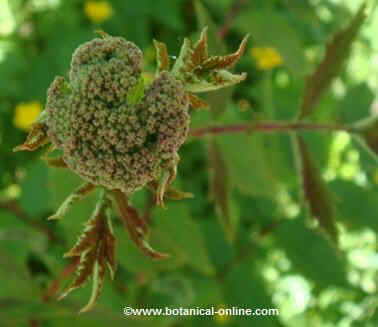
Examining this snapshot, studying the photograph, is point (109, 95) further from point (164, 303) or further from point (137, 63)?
point (164, 303)

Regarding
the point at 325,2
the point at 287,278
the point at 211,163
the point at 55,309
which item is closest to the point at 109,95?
the point at 211,163

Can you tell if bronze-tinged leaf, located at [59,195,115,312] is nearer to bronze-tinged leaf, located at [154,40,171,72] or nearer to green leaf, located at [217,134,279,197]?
bronze-tinged leaf, located at [154,40,171,72]

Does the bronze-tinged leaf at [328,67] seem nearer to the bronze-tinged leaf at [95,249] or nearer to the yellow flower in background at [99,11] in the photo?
the bronze-tinged leaf at [95,249]

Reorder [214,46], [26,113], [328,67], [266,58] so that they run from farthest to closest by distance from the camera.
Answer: [266,58] → [26,113] → [328,67] → [214,46]

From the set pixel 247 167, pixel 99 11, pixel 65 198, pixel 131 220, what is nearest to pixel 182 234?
pixel 247 167

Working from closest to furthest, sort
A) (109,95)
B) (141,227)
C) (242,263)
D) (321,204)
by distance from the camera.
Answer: (109,95) → (141,227) → (321,204) → (242,263)

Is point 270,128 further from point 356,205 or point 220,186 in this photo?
point 356,205

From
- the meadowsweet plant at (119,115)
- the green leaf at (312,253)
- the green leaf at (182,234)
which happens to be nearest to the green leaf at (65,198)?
the green leaf at (182,234)
